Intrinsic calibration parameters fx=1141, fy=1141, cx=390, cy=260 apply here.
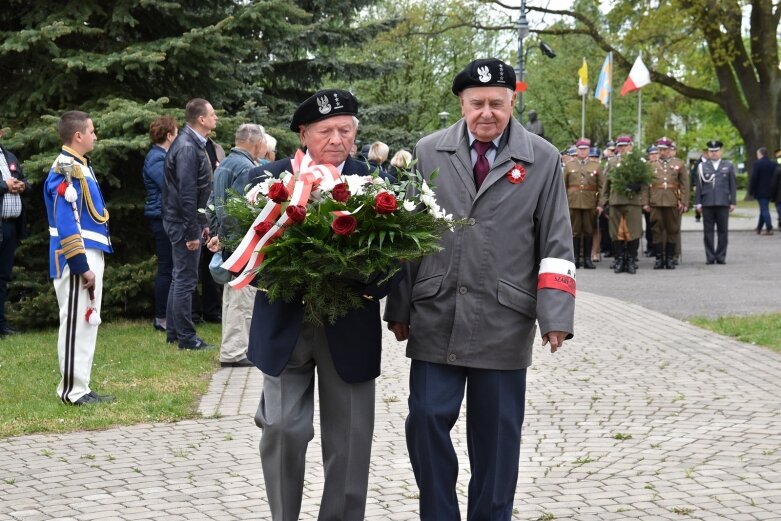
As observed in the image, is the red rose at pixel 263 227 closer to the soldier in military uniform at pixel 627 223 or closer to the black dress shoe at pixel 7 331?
the black dress shoe at pixel 7 331

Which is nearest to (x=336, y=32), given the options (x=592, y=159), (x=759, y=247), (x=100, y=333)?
(x=592, y=159)

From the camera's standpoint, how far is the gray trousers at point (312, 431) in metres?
4.69

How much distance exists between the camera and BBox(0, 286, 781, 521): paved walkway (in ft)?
18.5

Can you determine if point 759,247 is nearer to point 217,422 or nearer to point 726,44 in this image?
point 726,44

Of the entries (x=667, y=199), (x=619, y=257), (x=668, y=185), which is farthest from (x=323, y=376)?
(x=668, y=185)

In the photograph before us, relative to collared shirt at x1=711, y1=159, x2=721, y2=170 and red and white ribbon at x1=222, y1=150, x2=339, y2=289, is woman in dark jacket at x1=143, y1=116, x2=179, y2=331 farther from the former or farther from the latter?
collared shirt at x1=711, y1=159, x2=721, y2=170

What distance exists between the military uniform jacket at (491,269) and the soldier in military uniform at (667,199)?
15252 millimetres

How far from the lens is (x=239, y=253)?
14.3ft

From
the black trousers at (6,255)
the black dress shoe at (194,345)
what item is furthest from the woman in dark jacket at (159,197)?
the black trousers at (6,255)

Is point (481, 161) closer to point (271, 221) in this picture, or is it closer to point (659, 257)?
point (271, 221)

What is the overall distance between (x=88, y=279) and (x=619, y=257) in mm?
13116

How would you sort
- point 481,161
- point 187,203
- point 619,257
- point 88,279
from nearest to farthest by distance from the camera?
point 481,161 → point 88,279 → point 187,203 → point 619,257

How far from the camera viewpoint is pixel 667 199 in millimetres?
19734

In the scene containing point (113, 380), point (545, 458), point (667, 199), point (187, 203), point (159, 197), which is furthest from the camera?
point (667, 199)
